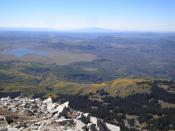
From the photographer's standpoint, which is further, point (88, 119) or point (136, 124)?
point (136, 124)

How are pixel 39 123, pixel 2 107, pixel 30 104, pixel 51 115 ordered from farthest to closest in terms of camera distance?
pixel 30 104 < pixel 2 107 < pixel 51 115 < pixel 39 123

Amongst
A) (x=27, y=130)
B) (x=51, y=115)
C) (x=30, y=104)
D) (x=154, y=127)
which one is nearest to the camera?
(x=27, y=130)

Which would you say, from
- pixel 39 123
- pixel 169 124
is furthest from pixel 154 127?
pixel 39 123

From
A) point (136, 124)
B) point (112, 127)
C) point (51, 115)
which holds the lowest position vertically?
point (136, 124)

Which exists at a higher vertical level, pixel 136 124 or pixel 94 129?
pixel 94 129

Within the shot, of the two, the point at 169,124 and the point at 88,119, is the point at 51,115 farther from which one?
the point at 169,124

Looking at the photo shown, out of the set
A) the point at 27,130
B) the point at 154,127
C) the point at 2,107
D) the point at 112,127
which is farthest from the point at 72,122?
the point at 154,127
